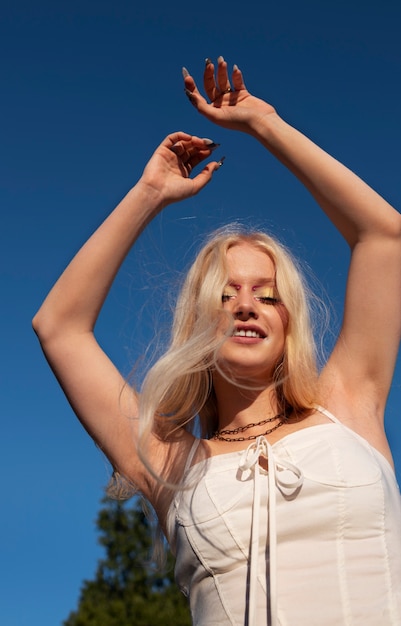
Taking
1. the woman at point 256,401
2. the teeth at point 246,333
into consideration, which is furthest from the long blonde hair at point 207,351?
the teeth at point 246,333

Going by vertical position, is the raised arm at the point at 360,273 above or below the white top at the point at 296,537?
above

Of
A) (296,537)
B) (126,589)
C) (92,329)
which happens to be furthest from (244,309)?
(126,589)

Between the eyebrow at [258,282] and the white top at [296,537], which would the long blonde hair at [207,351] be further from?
the white top at [296,537]

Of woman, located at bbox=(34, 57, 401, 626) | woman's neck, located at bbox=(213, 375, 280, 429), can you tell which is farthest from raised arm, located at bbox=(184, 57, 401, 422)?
woman's neck, located at bbox=(213, 375, 280, 429)

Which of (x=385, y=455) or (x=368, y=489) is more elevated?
(x=385, y=455)

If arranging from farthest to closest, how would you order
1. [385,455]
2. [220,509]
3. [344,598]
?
[385,455], [220,509], [344,598]

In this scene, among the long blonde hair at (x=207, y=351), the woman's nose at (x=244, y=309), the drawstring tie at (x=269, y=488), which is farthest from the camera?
the woman's nose at (x=244, y=309)

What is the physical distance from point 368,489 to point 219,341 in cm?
87

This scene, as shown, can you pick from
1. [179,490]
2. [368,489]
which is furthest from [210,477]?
[368,489]

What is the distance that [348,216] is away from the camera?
3.88m

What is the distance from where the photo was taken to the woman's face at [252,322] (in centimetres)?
395

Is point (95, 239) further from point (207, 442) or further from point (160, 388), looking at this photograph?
point (207, 442)

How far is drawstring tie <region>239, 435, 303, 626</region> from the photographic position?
324 cm

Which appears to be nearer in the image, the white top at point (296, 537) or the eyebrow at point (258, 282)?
the white top at point (296, 537)
